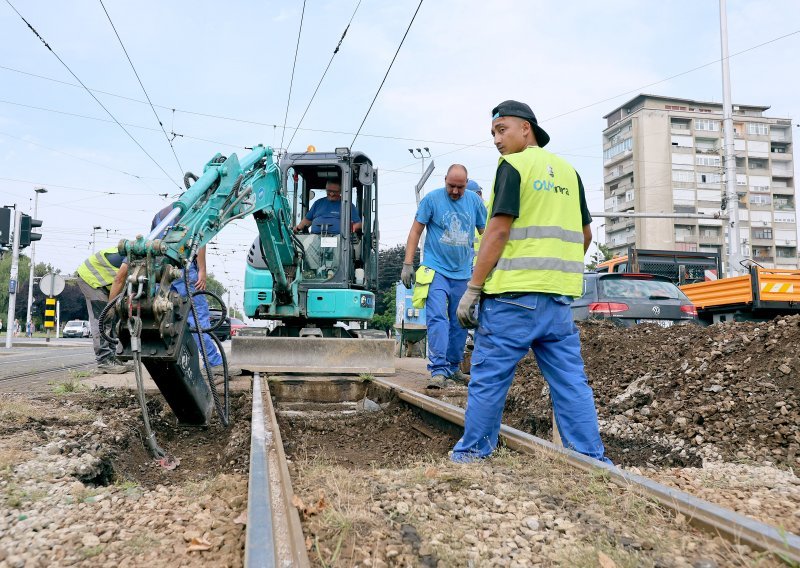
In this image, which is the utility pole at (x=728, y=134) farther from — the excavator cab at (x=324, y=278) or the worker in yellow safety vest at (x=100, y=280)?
the worker in yellow safety vest at (x=100, y=280)

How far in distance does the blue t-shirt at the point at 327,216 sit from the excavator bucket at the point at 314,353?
181 cm

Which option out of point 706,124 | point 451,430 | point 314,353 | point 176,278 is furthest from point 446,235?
point 706,124

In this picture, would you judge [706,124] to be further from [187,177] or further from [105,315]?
[105,315]

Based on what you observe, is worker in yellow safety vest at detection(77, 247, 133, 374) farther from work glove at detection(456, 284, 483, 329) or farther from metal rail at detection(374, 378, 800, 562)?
metal rail at detection(374, 378, 800, 562)

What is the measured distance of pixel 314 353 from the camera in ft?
24.9

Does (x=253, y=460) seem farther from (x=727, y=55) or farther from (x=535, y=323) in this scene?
(x=727, y=55)

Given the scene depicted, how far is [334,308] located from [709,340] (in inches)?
172

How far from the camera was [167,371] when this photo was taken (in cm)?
421

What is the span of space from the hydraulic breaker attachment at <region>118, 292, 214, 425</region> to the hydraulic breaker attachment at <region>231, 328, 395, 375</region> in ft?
8.85

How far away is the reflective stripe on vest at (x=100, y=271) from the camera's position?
7.51 metres

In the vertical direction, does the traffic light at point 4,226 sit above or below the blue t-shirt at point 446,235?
above

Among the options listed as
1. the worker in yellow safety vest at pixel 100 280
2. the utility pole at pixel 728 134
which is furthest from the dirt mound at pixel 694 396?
the utility pole at pixel 728 134

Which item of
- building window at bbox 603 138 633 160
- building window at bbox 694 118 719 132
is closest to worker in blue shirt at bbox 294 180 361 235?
building window at bbox 603 138 633 160

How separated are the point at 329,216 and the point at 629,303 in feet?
14.0
